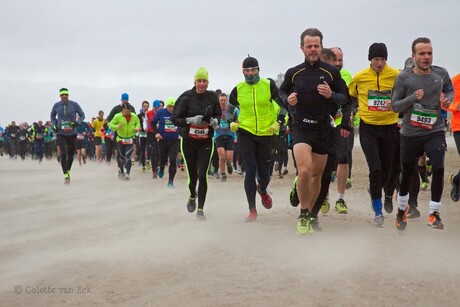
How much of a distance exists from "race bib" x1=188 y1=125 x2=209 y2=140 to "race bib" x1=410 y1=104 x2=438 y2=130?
342 cm

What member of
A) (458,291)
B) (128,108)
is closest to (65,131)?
(128,108)

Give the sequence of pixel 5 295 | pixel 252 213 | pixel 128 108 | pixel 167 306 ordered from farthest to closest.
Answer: pixel 128 108
pixel 252 213
pixel 5 295
pixel 167 306

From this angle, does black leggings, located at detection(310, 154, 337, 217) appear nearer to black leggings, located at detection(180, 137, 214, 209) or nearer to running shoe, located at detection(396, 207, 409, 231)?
running shoe, located at detection(396, 207, 409, 231)

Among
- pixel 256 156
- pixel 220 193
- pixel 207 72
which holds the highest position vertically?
pixel 207 72

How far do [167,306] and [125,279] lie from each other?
3.14 ft

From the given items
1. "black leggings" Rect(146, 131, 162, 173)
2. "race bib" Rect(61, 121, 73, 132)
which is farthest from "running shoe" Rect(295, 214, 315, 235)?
"black leggings" Rect(146, 131, 162, 173)

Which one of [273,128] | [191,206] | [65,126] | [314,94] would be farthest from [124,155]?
[314,94]

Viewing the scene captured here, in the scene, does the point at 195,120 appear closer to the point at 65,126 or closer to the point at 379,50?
the point at 379,50

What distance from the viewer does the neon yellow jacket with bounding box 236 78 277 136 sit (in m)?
9.45

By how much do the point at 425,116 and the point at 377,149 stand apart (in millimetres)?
1125

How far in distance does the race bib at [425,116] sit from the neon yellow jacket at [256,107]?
253 centimetres

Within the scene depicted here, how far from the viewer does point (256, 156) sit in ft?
31.3

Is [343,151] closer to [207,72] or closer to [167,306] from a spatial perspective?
[207,72]

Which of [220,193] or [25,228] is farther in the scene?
[220,193]
